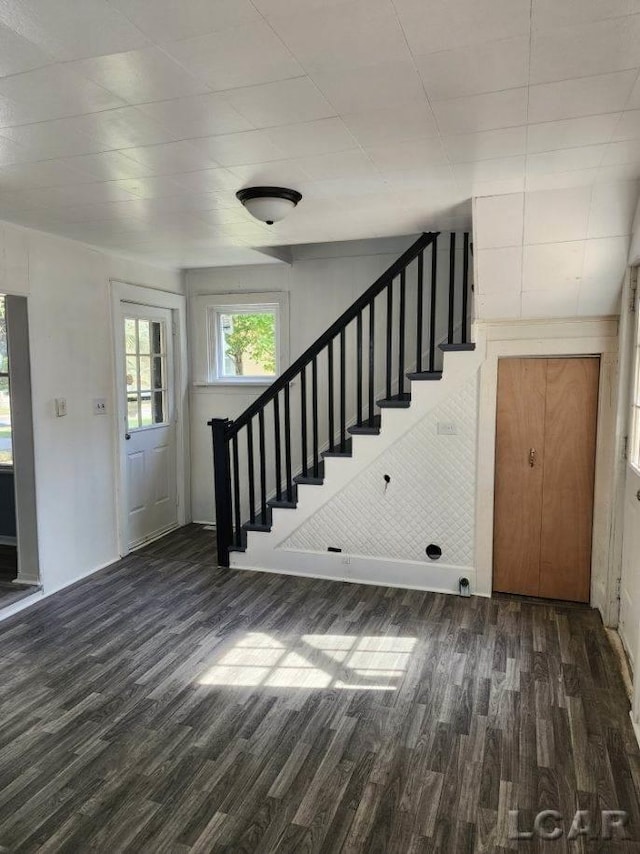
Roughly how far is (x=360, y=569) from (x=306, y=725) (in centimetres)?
168

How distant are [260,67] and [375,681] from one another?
2.66m

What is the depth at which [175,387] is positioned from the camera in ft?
17.5

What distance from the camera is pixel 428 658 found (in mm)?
3016

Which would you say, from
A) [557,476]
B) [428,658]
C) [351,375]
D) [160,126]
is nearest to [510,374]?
[557,476]

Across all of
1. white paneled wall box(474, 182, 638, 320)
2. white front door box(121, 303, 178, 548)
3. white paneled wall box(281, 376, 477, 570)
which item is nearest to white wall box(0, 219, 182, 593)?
white front door box(121, 303, 178, 548)

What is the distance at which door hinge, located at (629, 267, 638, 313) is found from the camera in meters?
3.03

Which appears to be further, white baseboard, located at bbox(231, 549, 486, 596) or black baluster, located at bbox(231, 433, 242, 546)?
black baluster, located at bbox(231, 433, 242, 546)

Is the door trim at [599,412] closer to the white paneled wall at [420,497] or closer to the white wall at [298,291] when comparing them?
the white paneled wall at [420,497]

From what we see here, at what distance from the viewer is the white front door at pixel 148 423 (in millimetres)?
4781

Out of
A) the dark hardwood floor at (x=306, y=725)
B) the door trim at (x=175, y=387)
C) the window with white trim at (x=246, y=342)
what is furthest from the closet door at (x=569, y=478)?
the door trim at (x=175, y=387)

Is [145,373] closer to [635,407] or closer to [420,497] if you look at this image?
[420,497]

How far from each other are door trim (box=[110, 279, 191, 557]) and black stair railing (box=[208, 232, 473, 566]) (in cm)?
80

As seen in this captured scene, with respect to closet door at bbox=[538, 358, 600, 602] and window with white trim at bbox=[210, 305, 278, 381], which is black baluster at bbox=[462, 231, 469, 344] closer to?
closet door at bbox=[538, 358, 600, 602]

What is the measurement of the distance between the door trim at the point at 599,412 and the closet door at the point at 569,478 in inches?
2.0
